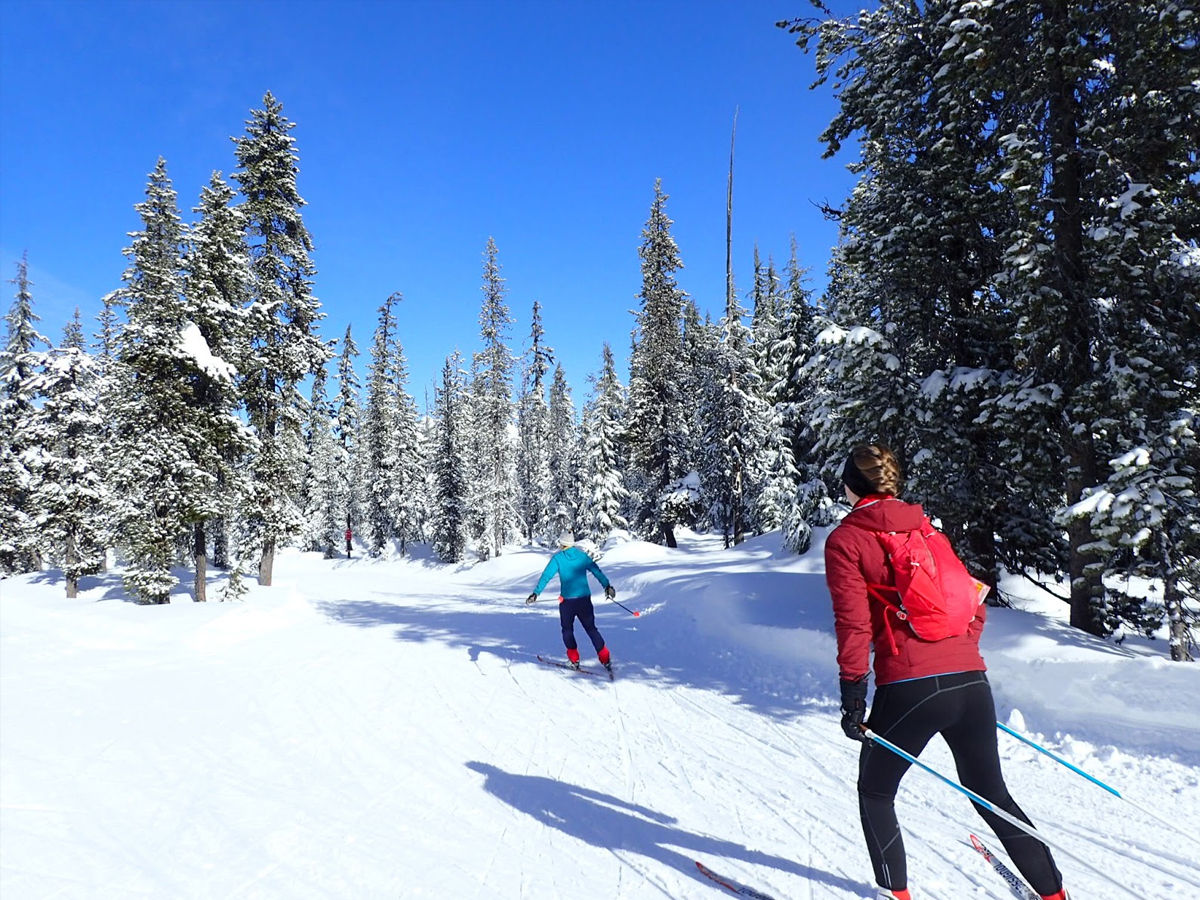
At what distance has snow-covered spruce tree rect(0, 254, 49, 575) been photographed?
2381 centimetres

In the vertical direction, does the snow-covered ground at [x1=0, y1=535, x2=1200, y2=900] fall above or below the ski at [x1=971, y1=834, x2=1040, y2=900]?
below

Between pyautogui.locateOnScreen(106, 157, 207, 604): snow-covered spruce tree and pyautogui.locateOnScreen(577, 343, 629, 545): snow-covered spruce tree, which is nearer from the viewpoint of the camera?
pyautogui.locateOnScreen(106, 157, 207, 604): snow-covered spruce tree

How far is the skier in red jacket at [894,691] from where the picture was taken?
2820mm

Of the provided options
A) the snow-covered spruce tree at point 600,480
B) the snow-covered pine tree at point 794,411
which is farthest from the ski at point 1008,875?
the snow-covered spruce tree at point 600,480

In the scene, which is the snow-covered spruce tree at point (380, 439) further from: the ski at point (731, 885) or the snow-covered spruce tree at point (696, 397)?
the ski at point (731, 885)

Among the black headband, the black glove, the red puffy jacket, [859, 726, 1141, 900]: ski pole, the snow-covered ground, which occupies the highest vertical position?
the black headband

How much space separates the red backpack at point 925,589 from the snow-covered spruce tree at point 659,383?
28.3 meters

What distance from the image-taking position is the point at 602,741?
6371mm

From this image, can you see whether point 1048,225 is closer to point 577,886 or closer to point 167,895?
point 577,886

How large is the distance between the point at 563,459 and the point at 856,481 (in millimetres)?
50429

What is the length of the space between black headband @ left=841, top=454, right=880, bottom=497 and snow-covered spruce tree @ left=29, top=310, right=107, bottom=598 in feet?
86.9

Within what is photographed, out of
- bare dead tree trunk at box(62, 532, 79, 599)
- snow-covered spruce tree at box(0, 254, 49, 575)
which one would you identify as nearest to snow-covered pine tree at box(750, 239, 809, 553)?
bare dead tree trunk at box(62, 532, 79, 599)

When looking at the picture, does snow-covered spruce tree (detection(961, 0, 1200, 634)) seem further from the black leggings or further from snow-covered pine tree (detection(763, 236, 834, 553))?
snow-covered pine tree (detection(763, 236, 834, 553))

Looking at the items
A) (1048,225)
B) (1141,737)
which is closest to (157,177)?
(1048,225)
